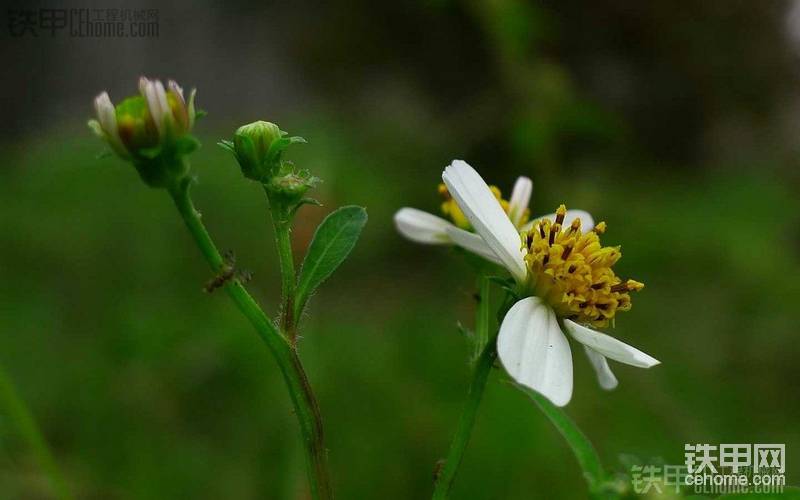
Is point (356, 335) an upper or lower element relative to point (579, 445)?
upper

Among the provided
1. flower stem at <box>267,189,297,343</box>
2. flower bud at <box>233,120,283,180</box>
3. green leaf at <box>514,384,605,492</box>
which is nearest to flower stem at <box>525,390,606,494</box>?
green leaf at <box>514,384,605,492</box>

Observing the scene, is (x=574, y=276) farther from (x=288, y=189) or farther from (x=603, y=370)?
(x=288, y=189)

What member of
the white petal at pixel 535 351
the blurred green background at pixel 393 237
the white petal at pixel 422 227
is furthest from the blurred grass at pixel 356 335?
the white petal at pixel 535 351

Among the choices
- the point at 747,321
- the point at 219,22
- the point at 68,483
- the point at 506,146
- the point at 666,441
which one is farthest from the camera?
the point at 219,22

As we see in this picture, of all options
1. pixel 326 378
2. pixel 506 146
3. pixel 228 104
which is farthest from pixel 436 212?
pixel 228 104

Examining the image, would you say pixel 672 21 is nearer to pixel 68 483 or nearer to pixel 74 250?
pixel 74 250

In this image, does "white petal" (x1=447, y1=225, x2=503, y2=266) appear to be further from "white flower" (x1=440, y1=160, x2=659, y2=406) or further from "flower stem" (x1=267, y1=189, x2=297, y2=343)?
"flower stem" (x1=267, y1=189, x2=297, y2=343)
